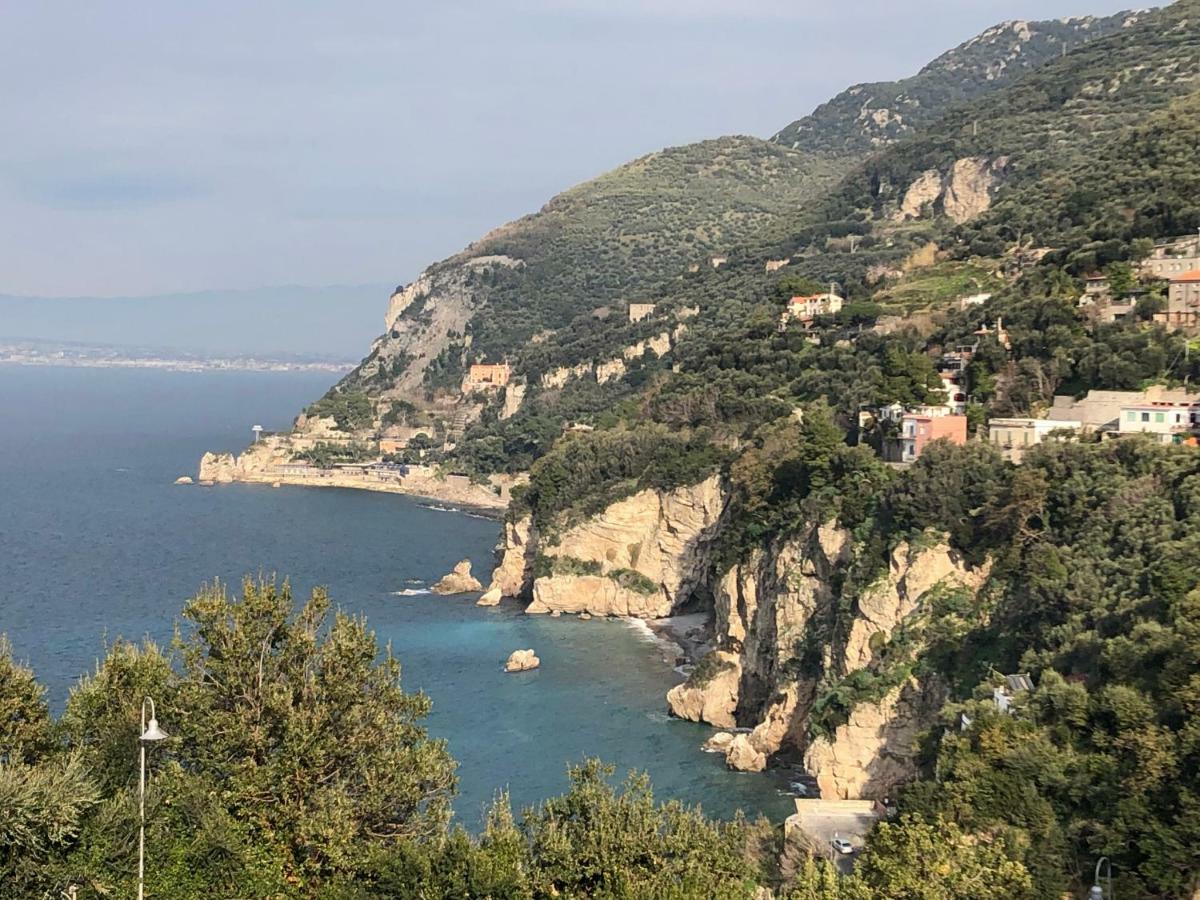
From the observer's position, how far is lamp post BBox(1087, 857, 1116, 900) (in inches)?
779

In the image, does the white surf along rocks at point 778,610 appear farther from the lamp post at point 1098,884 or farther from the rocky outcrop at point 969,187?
the rocky outcrop at point 969,187

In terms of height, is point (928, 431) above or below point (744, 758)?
above

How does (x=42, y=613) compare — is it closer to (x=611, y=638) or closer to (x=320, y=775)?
(x=611, y=638)

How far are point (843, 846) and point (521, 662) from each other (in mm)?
22322

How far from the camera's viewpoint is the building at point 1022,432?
122 feet

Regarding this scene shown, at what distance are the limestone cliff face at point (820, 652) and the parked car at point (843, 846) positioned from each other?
3320mm

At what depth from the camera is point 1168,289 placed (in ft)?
141

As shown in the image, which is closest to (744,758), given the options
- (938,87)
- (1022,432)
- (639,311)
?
(1022,432)

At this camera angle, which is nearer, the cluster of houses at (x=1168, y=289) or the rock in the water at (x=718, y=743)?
the rock in the water at (x=718, y=743)

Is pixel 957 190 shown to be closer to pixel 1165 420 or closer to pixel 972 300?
pixel 972 300

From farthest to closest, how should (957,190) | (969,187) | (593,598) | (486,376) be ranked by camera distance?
(486,376) < (957,190) < (969,187) < (593,598)

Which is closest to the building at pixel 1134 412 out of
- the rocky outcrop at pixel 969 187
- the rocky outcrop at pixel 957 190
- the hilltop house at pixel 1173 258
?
the hilltop house at pixel 1173 258

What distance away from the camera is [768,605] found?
42.8 m

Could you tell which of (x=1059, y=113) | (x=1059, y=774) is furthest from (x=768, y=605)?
(x=1059, y=113)
